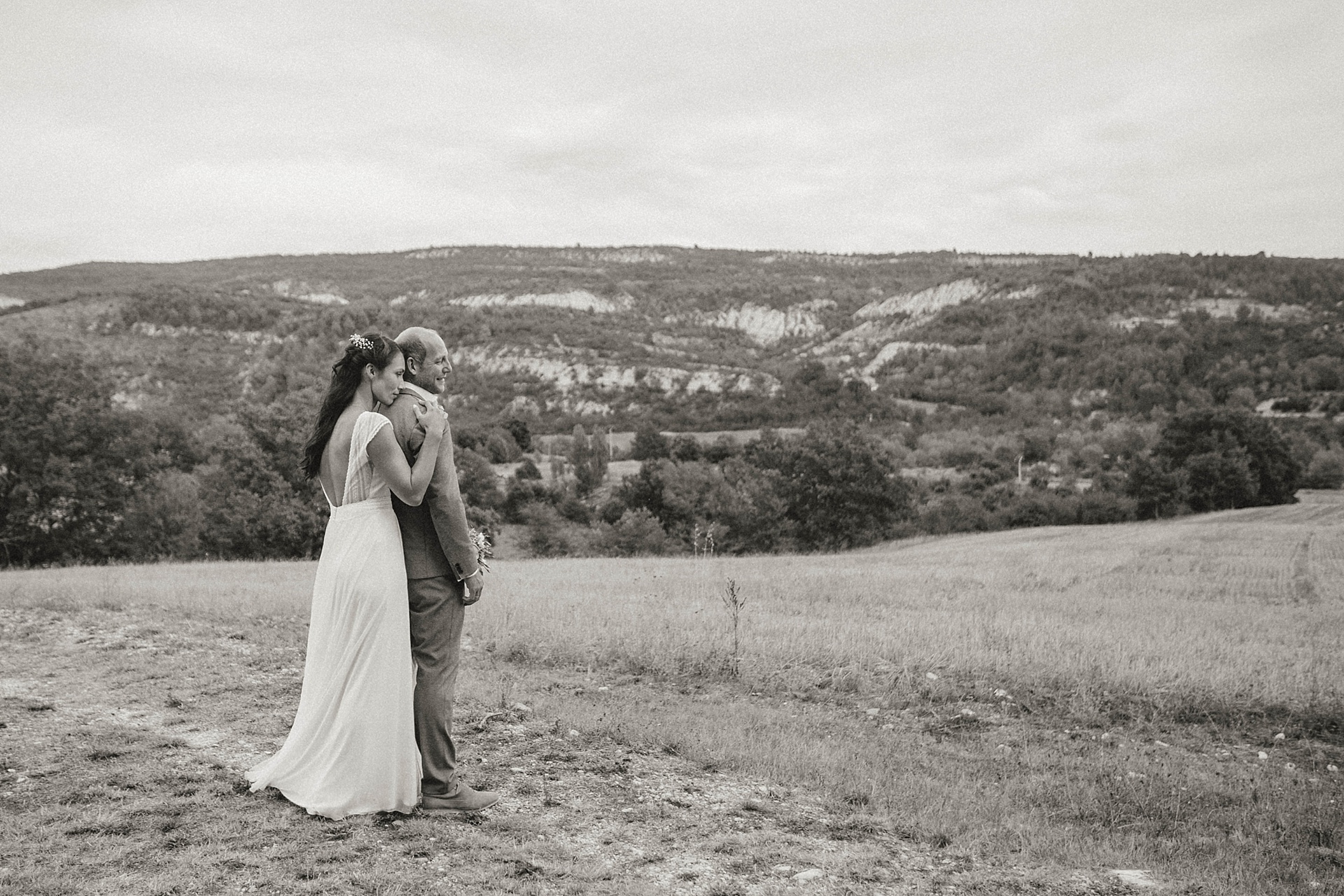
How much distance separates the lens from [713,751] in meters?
6.82

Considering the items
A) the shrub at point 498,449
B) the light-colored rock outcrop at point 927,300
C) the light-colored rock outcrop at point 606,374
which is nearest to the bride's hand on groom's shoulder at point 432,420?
the shrub at point 498,449

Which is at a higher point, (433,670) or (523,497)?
(433,670)

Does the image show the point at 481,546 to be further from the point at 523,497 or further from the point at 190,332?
the point at 190,332

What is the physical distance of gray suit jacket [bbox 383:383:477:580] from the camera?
5.04m

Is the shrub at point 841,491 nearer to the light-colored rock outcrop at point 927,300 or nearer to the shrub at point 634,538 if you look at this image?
the shrub at point 634,538

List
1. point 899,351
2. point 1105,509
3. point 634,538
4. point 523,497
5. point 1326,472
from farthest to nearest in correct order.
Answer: point 899,351
point 1326,472
point 523,497
point 1105,509
point 634,538

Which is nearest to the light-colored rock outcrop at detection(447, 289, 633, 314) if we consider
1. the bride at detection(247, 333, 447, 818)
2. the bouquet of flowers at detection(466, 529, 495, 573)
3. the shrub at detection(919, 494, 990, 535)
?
the shrub at detection(919, 494, 990, 535)

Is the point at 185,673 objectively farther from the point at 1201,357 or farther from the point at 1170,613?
the point at 1201,357

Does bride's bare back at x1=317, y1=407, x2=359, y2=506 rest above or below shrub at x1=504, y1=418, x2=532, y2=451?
above

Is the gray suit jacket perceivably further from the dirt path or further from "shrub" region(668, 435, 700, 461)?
"shrub" region(668, 435, 700, 461)

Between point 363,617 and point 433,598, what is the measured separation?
388 mm

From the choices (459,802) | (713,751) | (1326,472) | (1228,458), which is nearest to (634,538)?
(1228,458)

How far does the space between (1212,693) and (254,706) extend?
10.3m

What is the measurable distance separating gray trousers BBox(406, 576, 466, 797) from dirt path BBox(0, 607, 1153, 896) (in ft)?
0.99
